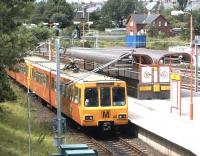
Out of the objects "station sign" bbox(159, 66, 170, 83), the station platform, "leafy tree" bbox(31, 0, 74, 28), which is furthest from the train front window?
"leafy tree" bbox(31, 0, 74, 28)

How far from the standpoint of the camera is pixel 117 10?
149 meters

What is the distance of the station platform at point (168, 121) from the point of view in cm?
2099

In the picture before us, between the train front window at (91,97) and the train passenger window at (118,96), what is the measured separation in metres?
0.74

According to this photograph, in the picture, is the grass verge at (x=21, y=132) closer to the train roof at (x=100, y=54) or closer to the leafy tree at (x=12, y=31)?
the leafy tree at (x=12, y=31)

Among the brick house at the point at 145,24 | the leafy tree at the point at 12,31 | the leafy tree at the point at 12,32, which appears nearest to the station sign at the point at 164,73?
the leafy tree at the point at 12,32

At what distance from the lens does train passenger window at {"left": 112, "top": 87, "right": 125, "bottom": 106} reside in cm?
2420

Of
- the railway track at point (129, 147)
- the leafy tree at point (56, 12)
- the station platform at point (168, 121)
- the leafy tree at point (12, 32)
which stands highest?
the leafy tree at point (56, 12)

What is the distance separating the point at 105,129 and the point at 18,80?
20291 mm

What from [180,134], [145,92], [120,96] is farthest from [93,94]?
[145,92]

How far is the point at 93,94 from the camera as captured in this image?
24.0m

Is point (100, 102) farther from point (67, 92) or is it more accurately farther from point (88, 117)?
point (67, 92)

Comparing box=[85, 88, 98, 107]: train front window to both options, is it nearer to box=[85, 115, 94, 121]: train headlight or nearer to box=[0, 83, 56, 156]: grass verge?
box=[85, 115, 94, 121]: train headlight

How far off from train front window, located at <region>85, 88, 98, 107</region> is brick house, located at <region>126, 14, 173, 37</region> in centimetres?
8515

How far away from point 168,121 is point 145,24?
91.1 meters
